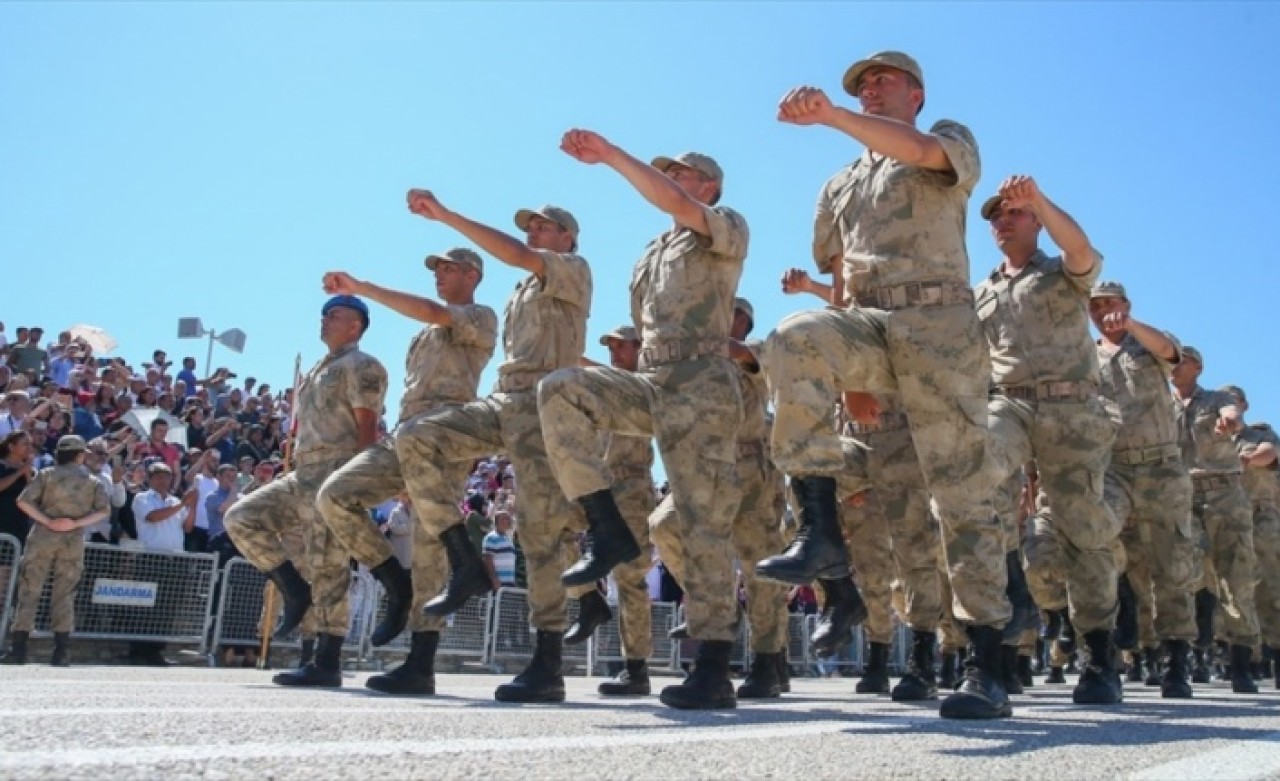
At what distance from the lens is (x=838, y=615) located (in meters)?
4.86

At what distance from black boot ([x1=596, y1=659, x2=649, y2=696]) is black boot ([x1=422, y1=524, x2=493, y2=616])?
1.22m

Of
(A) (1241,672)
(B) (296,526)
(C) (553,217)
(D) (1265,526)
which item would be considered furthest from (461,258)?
(D) (1265,526)

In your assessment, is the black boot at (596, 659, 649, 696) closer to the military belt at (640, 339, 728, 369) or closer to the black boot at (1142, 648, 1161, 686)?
the military belt at (640, 339, 728, 369)

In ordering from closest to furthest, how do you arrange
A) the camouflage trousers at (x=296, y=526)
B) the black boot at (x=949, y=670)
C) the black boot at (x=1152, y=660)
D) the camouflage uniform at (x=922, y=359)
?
the camouflage uniform at (x=922, y=359), the camouflage trousers at (x=296, y=526), the black boot at (x=949, y=670), the black boot at (x=1152, y=660)

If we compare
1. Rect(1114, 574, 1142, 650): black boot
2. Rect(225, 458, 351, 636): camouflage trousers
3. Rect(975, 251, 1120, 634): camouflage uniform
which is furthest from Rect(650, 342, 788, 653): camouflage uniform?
Rect(1114, 574, 1142, 650): black boot

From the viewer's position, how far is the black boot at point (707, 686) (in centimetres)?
512

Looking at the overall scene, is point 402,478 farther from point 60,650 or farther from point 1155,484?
point 60,650

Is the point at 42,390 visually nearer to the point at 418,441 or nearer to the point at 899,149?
the point at 418,441

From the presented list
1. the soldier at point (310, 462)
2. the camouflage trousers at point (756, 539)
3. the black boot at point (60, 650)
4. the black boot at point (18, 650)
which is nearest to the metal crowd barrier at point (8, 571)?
the black boot at point (18, 650)

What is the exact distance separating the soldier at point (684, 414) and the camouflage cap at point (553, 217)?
1.64 metres

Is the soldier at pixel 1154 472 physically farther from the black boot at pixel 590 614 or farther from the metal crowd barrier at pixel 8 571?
the metal crowd barrier at pixel 8 571

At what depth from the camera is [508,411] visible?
6637mm

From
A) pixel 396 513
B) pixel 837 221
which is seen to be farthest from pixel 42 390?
pixel 837 221

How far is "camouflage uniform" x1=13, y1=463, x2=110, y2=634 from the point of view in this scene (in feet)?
34.4
